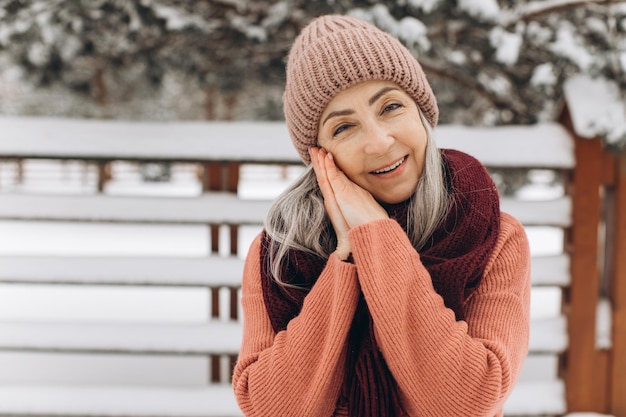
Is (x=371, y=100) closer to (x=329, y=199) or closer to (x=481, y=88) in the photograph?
(x=329, y=199)

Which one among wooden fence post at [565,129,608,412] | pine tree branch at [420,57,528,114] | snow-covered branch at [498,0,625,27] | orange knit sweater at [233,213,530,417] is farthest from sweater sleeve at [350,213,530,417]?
pine tree branch at [420,57,528,114]

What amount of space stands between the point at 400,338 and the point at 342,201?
1.07ft

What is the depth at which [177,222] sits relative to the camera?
9.36 ft

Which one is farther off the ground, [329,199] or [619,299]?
[329,199]

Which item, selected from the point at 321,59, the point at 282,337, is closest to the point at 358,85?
the point at 321,59

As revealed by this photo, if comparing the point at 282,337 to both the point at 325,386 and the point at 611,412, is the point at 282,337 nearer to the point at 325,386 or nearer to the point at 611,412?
the point at 325,386

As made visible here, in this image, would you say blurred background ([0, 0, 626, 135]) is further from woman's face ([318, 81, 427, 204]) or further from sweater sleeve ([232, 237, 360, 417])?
sweater sleeve ([232, 237, 360, 417])

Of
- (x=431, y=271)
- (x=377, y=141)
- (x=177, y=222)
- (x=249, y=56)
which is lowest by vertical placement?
(x=177, y=222)

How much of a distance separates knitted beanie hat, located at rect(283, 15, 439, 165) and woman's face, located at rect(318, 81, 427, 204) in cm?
2

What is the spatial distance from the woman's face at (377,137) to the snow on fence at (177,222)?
145cm

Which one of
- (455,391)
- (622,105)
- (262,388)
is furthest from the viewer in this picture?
(622,105)

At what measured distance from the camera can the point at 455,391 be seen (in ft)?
3.71

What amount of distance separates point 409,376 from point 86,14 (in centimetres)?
287

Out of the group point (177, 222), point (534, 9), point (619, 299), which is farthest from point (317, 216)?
point (534, 9)
